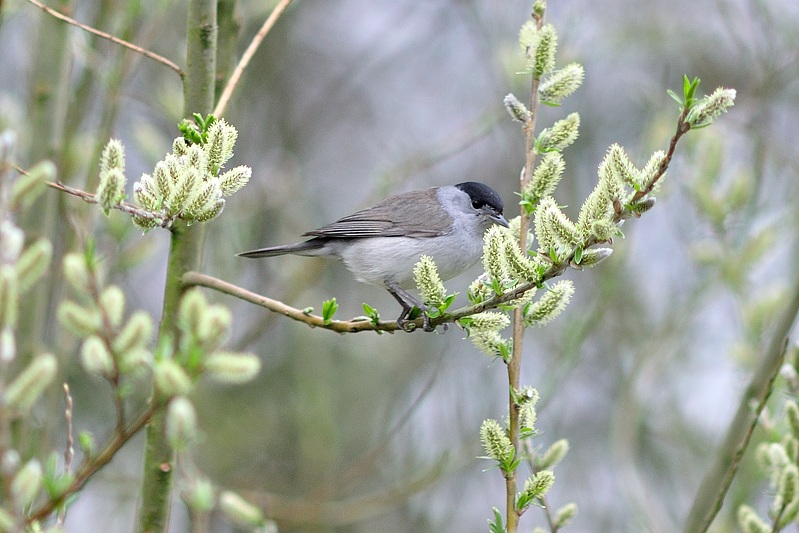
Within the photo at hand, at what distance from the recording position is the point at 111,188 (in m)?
1.90

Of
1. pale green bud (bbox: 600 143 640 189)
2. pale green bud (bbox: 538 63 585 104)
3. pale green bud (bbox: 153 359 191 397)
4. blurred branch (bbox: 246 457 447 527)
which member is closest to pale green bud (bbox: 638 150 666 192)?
pale green bud (bbox: 600 143 640 189)

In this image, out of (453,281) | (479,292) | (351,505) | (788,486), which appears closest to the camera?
(479,292)

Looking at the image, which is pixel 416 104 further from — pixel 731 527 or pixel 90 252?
pixel 90 252

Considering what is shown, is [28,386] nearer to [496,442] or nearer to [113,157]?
[113,157]

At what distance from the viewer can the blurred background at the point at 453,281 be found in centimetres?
454

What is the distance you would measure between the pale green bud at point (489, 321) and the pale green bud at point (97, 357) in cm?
105

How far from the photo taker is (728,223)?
4.79 metres

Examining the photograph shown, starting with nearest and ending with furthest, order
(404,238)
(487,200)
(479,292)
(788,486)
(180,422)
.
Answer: (180,422) → (479,292) → (788,486) → (404,238) → (487,200)

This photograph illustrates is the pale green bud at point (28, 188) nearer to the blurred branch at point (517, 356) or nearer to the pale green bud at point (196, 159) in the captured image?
the pale green bud at point (196, 159)

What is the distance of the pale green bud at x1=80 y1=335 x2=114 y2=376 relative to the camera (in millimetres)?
1442

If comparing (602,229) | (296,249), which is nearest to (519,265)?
(602,229)

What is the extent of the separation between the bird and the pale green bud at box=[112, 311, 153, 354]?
2885 mm

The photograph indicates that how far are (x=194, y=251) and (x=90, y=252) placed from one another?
3.93ft

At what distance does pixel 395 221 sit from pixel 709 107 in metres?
3.16
